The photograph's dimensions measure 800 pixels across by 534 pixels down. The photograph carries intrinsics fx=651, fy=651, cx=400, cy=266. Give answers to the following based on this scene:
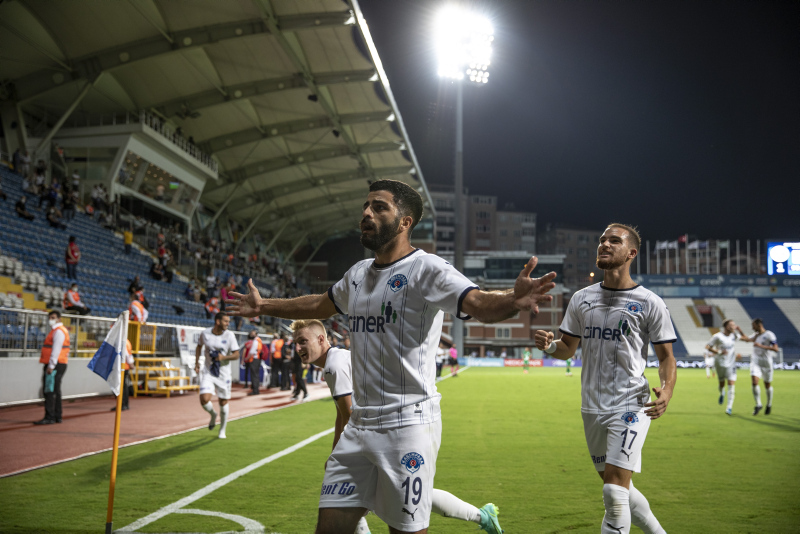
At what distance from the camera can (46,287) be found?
772 inches

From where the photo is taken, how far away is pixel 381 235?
3320mm

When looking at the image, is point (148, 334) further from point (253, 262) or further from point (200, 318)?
point (253, 262)

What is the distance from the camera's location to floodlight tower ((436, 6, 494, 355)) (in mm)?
36562

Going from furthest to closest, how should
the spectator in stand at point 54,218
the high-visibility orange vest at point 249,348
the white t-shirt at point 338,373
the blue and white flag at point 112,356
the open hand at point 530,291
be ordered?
the spectator in stand at point 54,218
the high-visibility orange vest at point 249,348
the blue and white flag at point 112,356
the white t-shirt at point 338,373
the open hand at point 530,291

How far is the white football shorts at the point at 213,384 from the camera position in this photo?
36.8 ft

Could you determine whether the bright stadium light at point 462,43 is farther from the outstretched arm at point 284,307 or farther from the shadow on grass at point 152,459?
the outstretched arm at point 284,307

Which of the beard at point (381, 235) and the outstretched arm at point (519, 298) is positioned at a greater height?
the beard at point (381, 235)

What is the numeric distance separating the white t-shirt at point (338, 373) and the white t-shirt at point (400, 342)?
1.64 metres

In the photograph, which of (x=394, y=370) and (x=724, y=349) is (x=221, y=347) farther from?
(x=724, y=349)

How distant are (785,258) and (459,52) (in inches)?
1257

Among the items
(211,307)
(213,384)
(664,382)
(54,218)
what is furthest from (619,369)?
(211,307)

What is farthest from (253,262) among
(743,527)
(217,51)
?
(743,527)

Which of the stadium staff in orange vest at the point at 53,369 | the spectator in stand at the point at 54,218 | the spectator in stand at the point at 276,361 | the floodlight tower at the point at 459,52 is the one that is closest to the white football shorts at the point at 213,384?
the stadium staff in orange vest at the point at 53,369

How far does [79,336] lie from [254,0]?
11.5 meters
